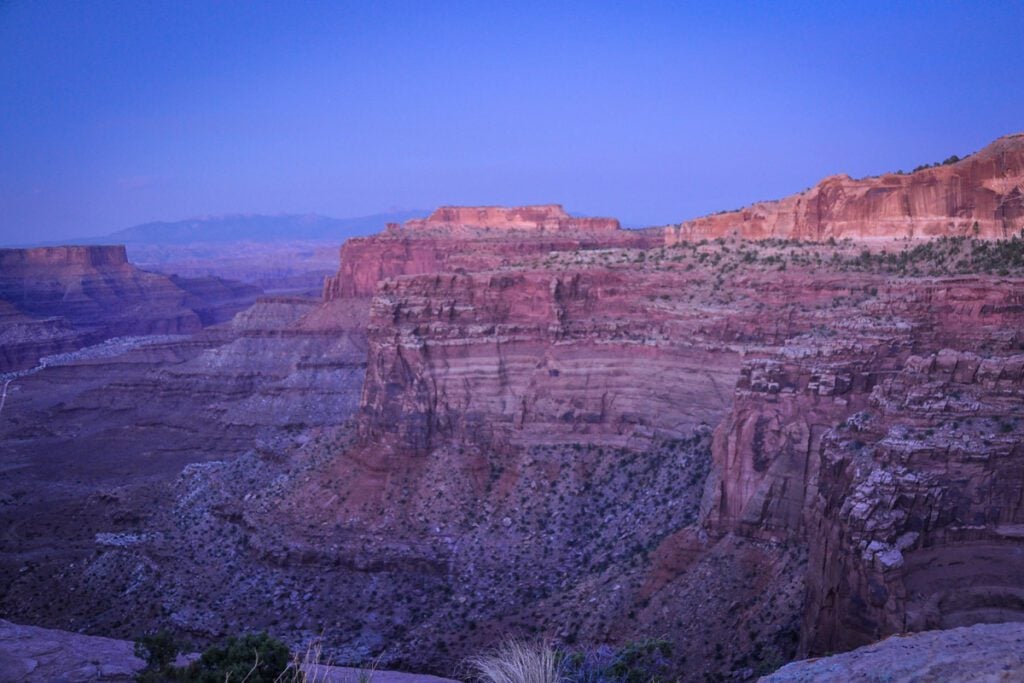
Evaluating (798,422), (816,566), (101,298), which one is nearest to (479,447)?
(798,422)

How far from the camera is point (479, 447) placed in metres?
34.5

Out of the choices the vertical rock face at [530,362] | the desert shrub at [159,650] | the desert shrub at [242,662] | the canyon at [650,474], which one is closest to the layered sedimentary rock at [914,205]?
the canyon at [650,474]

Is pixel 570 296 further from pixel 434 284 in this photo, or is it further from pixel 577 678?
pixel 577 678

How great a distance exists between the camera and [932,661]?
10.3 m

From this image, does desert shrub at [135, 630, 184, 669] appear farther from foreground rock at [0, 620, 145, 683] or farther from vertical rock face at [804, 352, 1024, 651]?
vertical rock face at [804, 352, 1024, 651]

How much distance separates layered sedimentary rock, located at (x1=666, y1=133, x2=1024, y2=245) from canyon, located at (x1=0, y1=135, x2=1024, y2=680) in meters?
0.10

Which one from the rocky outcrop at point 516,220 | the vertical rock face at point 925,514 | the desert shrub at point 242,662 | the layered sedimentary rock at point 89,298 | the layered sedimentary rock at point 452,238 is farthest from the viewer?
the layered sedimentary rock at point 89,298

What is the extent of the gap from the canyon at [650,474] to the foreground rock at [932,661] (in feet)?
10.2

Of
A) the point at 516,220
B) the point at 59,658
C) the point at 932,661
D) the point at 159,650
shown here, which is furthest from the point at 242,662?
the point at 516,220

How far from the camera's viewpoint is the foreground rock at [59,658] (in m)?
15.0

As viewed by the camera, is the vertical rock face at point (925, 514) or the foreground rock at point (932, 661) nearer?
the foreground rock at point (932, 661)

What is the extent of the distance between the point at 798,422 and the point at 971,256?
9553 mm

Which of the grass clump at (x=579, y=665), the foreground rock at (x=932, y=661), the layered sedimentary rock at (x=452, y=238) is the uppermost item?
the layered sedimentary rock at (x=452, y=238)

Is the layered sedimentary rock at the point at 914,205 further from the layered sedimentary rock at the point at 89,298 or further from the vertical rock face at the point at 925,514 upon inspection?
the layered sedimentary rock at the point at 89,298
